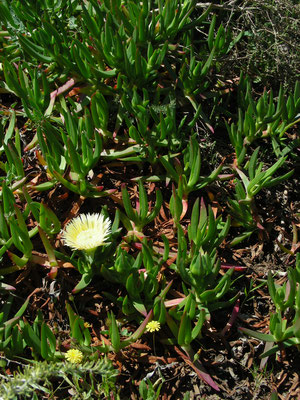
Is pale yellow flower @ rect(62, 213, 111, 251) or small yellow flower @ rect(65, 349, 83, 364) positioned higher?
pale yellow flower @ rect(62, 213, 111, 251)

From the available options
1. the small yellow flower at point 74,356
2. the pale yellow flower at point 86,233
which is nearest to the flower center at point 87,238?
the pale yellow flower at point 86,233

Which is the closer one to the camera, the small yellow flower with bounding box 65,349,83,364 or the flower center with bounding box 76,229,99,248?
the small yellow flower with bounding box 65,349,83,364

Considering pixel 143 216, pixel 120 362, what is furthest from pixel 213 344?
pixel 143 216

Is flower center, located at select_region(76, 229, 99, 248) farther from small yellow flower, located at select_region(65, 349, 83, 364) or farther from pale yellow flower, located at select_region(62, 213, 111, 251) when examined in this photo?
small yellow flower, located at select_region(65, 349, 83, 364)

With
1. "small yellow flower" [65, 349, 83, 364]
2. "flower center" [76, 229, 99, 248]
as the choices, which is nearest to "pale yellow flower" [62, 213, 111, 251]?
"flower center" [76, 229, 99, 248]

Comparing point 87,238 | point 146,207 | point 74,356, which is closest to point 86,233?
point 87,238

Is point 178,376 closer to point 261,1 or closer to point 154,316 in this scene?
point 154,316
